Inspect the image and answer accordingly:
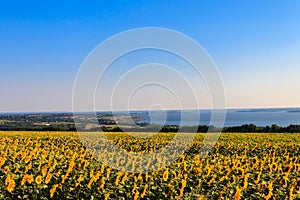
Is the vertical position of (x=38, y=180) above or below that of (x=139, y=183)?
above

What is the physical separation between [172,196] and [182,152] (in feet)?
23.9

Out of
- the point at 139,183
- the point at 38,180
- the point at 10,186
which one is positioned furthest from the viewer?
the point at 139,183

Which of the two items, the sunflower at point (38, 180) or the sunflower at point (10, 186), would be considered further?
the sunflower at point (38, 180)

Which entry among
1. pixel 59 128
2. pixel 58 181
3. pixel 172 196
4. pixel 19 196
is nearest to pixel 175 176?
pixel 172 196

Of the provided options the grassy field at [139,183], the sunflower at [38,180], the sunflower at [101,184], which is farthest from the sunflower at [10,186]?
the sunflower at [101,184]

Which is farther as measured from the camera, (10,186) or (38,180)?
(38,180)

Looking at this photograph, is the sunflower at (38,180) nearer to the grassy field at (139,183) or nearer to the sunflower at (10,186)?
the grassy field at (139,183)

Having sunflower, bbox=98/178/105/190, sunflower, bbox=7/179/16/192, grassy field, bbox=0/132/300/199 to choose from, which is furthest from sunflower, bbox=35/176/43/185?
sunflower, bbox=98/178/105/190

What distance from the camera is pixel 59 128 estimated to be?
33281 mm

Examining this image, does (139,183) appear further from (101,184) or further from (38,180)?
(38,180)

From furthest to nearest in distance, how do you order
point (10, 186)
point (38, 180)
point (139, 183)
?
point (139, 183)
point (38, 180)
point (10, 186)

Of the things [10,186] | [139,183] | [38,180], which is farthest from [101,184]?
[10,186]

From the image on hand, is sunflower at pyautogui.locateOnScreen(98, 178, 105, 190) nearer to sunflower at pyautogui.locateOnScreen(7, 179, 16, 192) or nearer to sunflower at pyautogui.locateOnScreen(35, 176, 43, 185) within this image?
sunflower at pyautogui.locateOnScreen(35, 176, 43, 185)

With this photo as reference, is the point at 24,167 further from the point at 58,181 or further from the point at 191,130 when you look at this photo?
the point at 191,130
